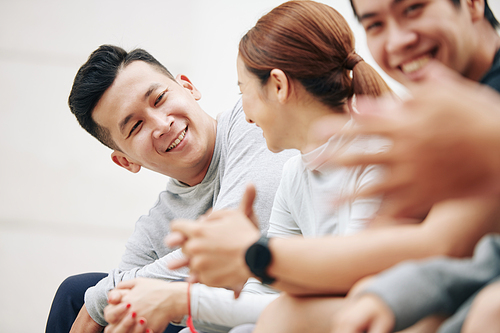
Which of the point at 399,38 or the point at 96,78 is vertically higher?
the point at 96,78

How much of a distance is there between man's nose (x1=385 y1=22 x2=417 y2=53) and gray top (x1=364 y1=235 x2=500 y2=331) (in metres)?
0.36

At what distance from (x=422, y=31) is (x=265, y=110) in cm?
40

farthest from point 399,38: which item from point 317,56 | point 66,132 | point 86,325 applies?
point 66,132

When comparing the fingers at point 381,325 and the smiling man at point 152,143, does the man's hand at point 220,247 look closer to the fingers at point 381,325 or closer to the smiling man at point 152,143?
the fingers at point 381,325

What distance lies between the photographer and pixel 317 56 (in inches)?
37.1

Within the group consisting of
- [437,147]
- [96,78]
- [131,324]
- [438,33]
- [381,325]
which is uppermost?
[96,78]

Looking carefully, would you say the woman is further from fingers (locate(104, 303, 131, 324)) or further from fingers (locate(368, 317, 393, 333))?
fingers (locate(368, 317, 393, 333))

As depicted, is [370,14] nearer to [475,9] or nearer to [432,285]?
[475,9]

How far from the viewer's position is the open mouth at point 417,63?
0.68 metres

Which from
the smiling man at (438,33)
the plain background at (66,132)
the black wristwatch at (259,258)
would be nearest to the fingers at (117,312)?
the black wristwatch at (259,258)

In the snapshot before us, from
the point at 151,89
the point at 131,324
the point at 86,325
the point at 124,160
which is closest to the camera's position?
the point at 131,324

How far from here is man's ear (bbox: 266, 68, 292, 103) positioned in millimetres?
948

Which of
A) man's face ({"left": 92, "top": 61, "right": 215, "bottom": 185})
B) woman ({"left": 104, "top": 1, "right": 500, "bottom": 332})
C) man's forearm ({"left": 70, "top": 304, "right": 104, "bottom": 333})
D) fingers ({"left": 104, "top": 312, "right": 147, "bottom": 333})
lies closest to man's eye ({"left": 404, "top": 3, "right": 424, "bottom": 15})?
woman ({"left": 104, "top": 1, "right": 500, "bottom": 332})

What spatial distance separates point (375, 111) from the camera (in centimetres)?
46
